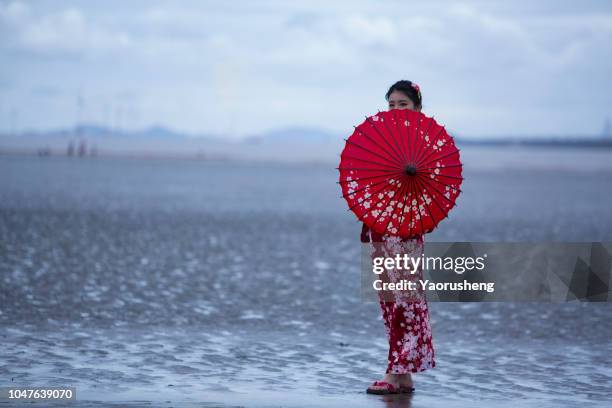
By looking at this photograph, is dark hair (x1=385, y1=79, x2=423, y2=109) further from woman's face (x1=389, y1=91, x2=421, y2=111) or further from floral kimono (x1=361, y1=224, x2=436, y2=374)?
floral kimono (x1=361, y1=224, x2=436, y2=374)

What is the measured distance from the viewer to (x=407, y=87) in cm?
752

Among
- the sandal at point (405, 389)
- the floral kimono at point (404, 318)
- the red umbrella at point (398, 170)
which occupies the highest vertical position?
the red umbrella at point (398, 170)

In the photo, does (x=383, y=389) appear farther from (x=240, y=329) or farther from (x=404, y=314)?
(x=240, y=329)

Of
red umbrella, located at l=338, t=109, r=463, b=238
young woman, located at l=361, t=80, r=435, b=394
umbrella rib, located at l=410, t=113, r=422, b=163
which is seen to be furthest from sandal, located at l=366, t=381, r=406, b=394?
umbrella rib, located at l=410, t=113, r=422, b=163

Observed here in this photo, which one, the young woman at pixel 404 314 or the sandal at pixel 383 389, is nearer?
the young woman at pixel 404 314

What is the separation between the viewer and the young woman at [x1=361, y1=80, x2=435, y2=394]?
751 centimetres

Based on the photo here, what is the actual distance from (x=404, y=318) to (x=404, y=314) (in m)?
0.03

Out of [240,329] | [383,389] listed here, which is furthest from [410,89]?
[240,329]

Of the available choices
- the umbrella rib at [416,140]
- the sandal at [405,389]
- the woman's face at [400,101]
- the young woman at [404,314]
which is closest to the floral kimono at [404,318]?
the young woman at [404,314]

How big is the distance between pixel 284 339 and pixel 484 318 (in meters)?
2.81

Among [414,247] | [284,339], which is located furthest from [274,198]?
[414,247]

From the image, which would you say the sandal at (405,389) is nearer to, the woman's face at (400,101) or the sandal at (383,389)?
the sandal at (383,389)

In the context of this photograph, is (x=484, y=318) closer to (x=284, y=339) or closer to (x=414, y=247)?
(x=284, y=339)

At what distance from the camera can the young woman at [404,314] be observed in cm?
751
